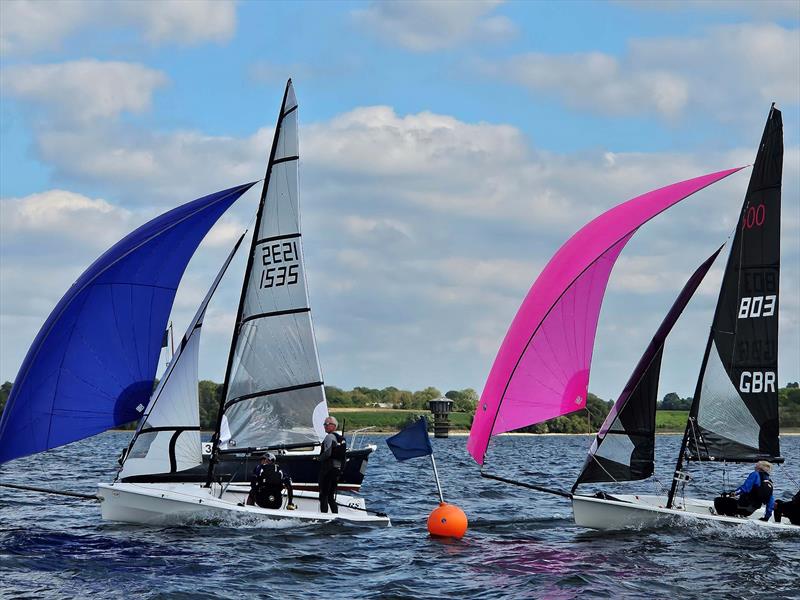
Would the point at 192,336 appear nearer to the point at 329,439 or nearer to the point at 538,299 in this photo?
the point at 329,439

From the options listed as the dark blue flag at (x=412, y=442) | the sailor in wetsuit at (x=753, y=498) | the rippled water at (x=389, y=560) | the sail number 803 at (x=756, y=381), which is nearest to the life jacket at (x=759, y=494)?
the sailor in wetsuit at (x=753, y=498)

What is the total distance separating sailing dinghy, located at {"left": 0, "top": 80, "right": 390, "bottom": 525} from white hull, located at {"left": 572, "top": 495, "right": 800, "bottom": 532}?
3442mm

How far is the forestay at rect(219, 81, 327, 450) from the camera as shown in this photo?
61.5 ft

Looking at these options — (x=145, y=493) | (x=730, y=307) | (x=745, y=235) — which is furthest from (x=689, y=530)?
(x=145, y=493)

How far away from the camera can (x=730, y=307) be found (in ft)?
58.5

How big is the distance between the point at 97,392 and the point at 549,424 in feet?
298

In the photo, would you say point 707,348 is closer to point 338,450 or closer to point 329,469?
point 338,450

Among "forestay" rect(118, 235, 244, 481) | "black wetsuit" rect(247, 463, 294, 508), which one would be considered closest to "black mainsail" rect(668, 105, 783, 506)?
"black wetsuit" rect(247, 463, 294, 508)

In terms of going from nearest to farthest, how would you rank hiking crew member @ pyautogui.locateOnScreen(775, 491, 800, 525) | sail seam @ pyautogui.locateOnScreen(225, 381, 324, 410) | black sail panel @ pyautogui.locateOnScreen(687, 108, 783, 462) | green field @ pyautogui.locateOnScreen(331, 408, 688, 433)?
hiking crew member @ pyautogui.locateOnScreen(775, 491, 800, 525)
black sail panel @ pyautogui.locateOnScreen(687, 108, 783, 462)
sail seam @ pyautogui.locateOnScreen(225, 381, 324, 410)
green field @ pyautogui.locateOnScreen(331, 408, 688, 433)

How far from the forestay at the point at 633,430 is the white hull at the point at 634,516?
55cm

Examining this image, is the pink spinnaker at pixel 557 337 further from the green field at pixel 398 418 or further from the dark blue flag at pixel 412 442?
the green field at pixel 398 418

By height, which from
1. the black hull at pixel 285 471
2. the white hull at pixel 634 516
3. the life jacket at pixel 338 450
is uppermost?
the life jacket at pixel 338 450

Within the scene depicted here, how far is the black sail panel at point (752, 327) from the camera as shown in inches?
698

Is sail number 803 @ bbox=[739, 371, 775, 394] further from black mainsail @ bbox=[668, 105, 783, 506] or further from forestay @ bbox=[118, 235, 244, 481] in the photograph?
forestay @ bbox=[118, 235, 244, 481]
